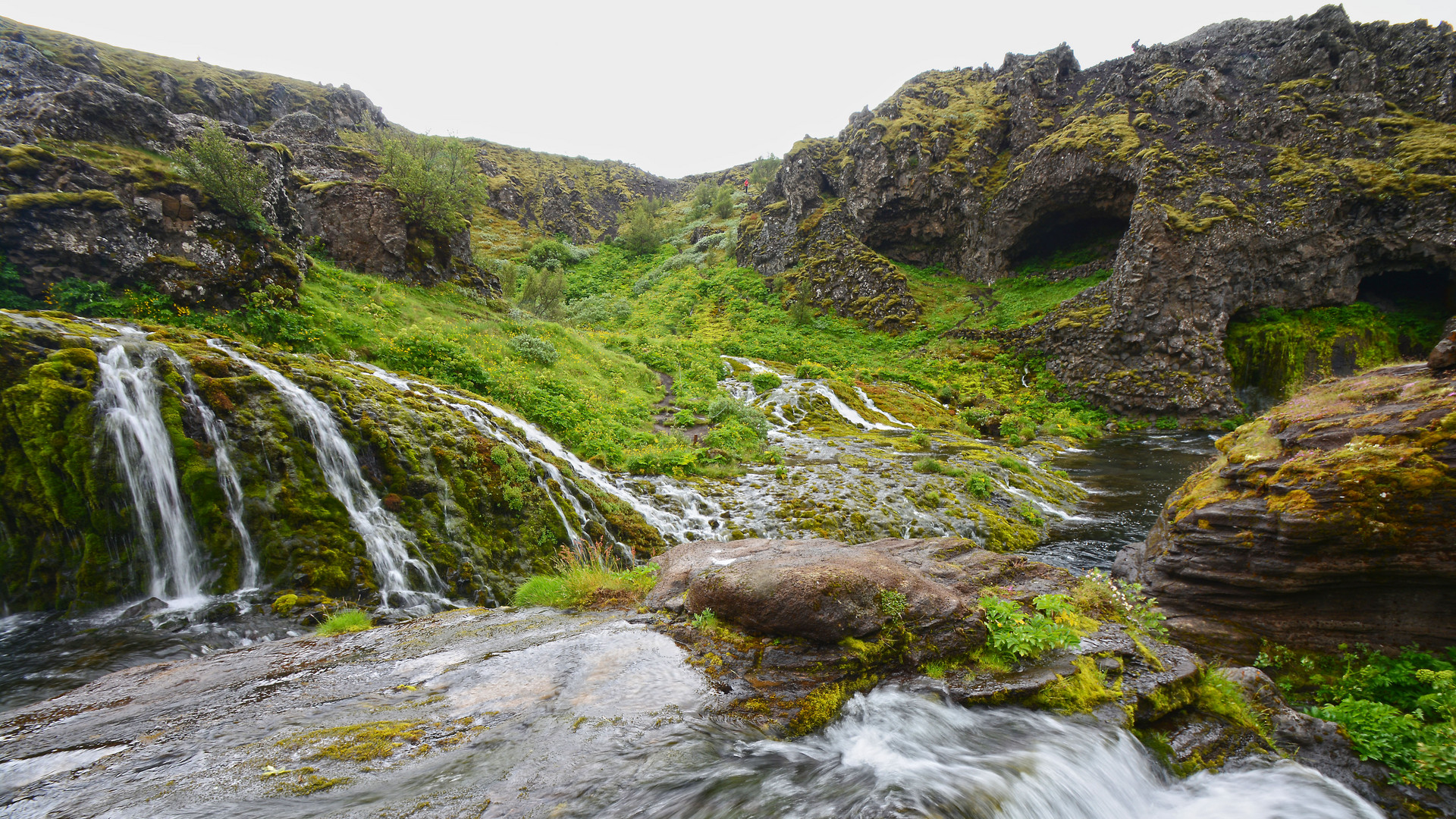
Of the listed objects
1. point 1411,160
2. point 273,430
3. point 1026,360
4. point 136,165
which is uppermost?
point 136,165

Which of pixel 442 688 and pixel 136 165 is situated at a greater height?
pixel 136 165

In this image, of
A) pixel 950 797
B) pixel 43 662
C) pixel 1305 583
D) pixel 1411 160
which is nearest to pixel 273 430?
pixel 43 662

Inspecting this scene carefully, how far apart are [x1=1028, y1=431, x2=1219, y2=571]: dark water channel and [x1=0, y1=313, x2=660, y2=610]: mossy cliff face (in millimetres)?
11303

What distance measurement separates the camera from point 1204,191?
28.8m

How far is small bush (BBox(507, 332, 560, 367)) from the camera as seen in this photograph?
19.2 meters

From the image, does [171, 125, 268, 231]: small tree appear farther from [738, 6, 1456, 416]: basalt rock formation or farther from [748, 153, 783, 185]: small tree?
[748, 153, 783, 185]: small tree

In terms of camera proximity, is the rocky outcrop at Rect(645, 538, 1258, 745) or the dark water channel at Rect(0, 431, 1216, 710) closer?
the rocky outcrop at Rect(645, 538, 1258, 745)

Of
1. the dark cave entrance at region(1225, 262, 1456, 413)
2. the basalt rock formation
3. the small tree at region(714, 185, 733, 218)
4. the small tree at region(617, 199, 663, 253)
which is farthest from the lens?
the small tree at region(714, 185, 733, 218)

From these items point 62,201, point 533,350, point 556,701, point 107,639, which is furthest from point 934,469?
point 62,201

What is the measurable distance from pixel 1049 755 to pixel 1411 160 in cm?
4217

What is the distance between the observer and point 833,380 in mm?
28281

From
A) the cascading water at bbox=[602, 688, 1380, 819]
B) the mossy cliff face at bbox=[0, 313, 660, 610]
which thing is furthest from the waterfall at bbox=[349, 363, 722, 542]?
the cascading water at bbox=[602, 688, 1380, 819]

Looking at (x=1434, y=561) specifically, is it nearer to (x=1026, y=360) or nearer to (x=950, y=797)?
(x=950, y=797)

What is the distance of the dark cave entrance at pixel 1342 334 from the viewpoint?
2553 centimetres
